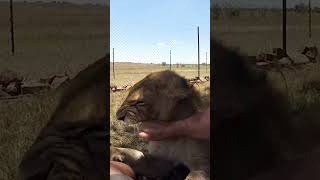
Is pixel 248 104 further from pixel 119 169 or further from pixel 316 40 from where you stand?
pixel 119 169

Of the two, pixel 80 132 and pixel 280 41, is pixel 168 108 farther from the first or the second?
pixel 280 41

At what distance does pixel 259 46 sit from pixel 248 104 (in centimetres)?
50

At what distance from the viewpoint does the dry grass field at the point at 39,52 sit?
14.8 ft

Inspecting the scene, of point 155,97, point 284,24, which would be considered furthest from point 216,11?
point 155,97

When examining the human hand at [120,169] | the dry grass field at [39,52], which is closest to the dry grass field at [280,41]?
the dry grass field at [39,52]

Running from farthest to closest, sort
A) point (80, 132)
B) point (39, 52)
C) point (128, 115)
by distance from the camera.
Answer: point (128, 115), point (80, 132), point (39, 52)

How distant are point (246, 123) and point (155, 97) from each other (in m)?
0.79

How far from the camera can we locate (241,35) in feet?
16.0

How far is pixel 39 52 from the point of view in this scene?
→ 4.59m

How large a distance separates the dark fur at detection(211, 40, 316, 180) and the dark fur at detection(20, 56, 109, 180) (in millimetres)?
931

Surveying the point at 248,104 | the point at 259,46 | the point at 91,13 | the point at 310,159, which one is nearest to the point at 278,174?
the point at 310,159

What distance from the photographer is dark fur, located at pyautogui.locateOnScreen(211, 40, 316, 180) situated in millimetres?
4867

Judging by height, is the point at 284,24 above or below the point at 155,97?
above

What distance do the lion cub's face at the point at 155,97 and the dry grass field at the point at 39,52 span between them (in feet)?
1.53
